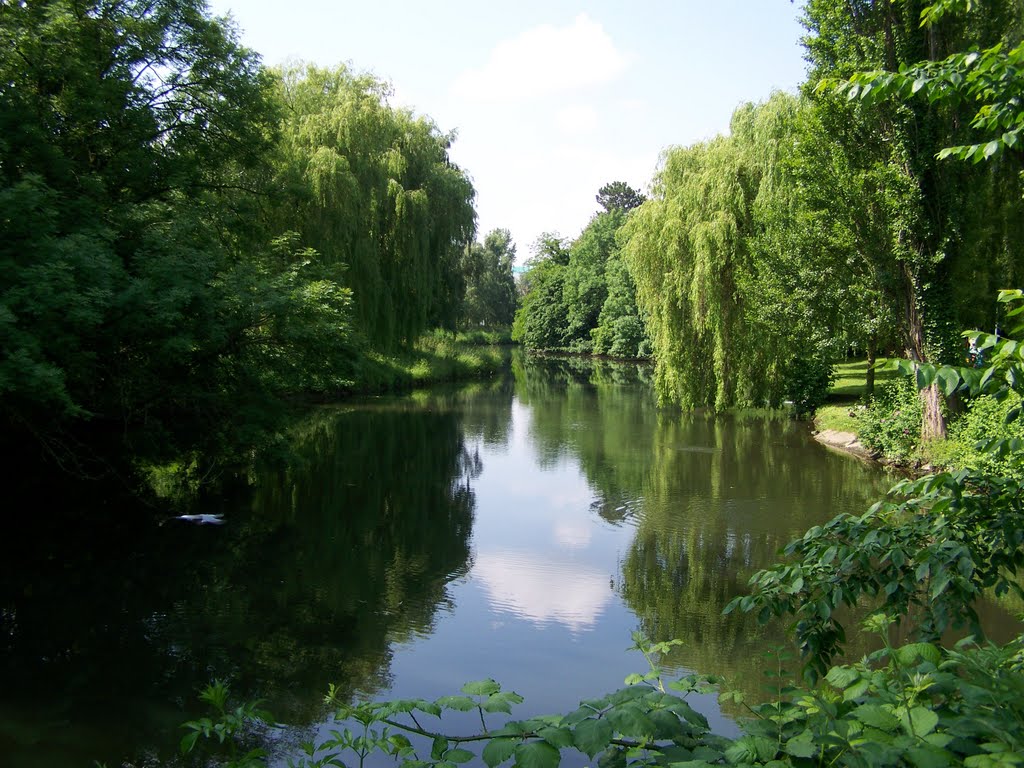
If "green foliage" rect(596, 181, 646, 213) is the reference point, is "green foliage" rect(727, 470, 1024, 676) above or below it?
below

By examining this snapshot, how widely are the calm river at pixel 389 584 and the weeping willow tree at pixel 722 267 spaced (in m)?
3.78

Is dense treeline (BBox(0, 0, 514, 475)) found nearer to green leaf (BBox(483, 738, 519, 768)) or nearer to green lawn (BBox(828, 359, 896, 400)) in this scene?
green leaf (BBox(483, 738, 519, 768))

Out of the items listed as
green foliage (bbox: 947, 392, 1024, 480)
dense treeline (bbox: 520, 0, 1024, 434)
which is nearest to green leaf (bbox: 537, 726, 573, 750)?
green foliage (bbox: 947, 392, 1024, 480)

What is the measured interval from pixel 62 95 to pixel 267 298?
12.4ft

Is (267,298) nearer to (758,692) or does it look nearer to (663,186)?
(758,692)

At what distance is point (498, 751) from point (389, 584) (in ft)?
24.1

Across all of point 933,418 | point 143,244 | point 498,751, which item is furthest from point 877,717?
point 933,418

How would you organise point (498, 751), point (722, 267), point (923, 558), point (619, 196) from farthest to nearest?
point (619, 196)
point (722, 267)
point (923, 558)
point (498, 751)

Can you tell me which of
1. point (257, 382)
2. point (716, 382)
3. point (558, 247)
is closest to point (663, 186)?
point (716, 382)

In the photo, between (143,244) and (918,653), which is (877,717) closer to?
(918,653)

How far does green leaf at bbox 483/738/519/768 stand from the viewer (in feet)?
6.82

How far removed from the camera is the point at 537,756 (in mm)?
2082

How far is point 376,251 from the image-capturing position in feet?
76.4

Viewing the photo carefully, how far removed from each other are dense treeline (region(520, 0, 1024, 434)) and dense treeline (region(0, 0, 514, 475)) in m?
8.92
